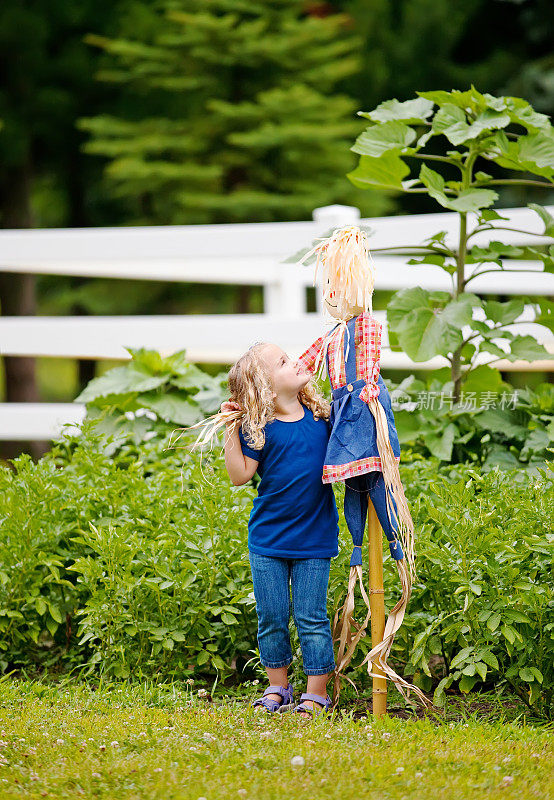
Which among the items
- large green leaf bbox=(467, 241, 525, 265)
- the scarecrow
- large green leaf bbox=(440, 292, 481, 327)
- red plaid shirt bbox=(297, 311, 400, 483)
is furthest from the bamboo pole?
large green leaf bbox=(467, 241, 525, 265)

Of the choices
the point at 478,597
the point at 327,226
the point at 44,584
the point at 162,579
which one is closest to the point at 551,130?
the point at 327,226

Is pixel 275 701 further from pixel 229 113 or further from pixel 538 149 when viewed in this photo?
pixel 229 113

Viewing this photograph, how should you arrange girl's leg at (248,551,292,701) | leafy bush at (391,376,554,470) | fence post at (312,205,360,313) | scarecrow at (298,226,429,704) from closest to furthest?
scarecrow at (298,226,429,704), girl's leg at (248,551,292,701), leafy bush at (391,376,554,470), fence post at (312,205,360,313)

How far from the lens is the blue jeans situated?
2.66 metres

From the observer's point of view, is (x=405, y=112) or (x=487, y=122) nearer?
(x=487, y=122)

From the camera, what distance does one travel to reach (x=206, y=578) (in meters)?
3.00

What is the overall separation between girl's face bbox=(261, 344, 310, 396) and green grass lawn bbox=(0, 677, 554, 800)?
89 cm

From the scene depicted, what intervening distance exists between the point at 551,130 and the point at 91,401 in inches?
95.1

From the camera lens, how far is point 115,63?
11266 millimetres

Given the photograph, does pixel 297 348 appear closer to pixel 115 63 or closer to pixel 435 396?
pixel 435 396

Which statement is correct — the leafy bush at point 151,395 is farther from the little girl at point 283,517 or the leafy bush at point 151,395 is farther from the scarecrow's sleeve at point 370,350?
the scarecrow's sleeve at point 370,350

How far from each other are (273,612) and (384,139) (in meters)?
2.24

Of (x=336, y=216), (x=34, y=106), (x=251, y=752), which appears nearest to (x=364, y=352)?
(x=251, y=752)

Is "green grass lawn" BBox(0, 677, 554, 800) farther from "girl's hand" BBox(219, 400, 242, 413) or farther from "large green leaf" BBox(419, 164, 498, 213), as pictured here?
"large green leaf" BBox(419, 164, 498, 213)
